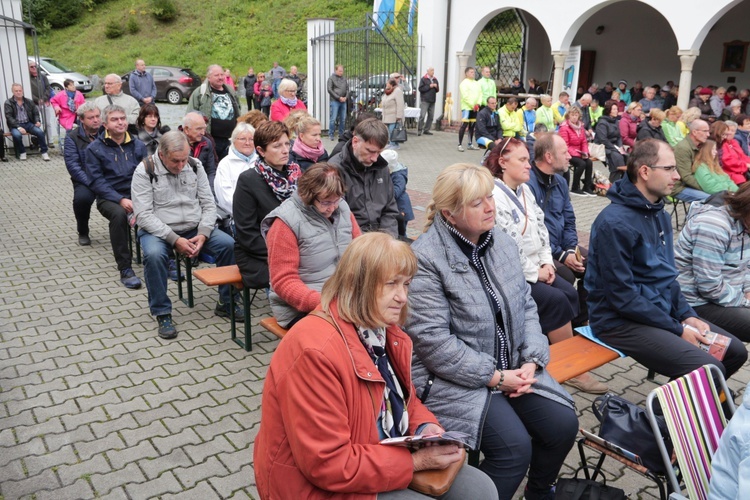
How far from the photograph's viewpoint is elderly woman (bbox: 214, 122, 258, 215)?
583 centimetres

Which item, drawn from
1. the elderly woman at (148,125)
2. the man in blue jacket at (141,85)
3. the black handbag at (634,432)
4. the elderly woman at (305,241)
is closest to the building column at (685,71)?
the man in blue jacket at (141,85)

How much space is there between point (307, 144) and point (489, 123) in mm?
8411

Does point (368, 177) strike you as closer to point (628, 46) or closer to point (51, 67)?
point (628, 46)

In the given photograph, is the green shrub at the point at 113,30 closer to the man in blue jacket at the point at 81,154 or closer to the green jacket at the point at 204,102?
the green jacket at the point at 204,102

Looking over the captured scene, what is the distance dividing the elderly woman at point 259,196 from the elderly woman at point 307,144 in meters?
1.11

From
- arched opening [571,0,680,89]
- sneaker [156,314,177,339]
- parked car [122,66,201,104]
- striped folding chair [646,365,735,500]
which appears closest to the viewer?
striped folding chair [646,365,735,500]

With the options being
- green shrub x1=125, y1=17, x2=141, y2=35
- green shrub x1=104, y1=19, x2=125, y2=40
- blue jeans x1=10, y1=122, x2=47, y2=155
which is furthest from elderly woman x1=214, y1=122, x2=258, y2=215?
green shrub x1=104, y1=19, x2=125, y2=40

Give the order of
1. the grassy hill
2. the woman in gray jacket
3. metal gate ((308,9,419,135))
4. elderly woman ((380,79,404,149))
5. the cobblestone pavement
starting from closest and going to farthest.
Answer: the woman in gray jacket < the cobblestone pavement < elderly woman ((380,79,404,149)) < metal gate ((308,9,419,135)) < the grassy hill

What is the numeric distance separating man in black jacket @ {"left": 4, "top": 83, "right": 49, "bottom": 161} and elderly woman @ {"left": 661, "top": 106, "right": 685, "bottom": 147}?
39.6 ft

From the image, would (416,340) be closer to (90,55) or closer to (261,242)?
(261,242)

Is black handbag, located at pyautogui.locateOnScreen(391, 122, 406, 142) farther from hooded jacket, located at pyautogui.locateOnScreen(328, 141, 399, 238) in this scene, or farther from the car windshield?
the car windshield

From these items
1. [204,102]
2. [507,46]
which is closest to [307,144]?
[204,102]

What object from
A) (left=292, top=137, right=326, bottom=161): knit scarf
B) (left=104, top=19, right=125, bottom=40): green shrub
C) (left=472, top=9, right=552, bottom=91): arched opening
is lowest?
(left=292, top=137, right=326, bottom=161): knit scarf

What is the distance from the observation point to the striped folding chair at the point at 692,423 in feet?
8.42
